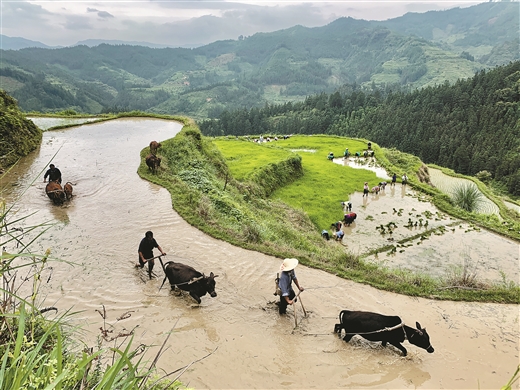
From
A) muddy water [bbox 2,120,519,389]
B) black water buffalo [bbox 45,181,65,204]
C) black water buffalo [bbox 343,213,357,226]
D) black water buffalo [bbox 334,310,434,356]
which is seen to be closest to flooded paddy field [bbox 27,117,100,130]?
black water buffalo [bbox 45,181,65,204]

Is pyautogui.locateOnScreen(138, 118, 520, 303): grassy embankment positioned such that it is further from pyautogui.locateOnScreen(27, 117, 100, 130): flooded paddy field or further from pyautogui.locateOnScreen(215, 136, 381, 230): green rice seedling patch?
pyautogui.locateOnScreen(27, 117, 100, 130): flooded paddy field

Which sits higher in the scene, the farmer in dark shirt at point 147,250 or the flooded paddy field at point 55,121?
the flooded paddy field at point 55,121

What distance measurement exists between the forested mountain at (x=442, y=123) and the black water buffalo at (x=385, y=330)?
5695 centimetres

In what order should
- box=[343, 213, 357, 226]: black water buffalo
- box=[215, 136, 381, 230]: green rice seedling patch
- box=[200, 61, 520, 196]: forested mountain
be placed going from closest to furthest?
box=[343, 213, 357, 226]: black water buffalo < box=[215, 136, 381, 230]: green rice seedling patch < box=[200, 61, 520, 196]: forested mountain

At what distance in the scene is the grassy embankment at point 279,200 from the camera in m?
11.1

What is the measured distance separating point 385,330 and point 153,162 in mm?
13578

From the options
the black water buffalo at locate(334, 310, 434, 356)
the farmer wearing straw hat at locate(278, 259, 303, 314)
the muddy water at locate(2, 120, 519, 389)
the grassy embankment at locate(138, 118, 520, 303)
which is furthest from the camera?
the grassy embankment at locate(138, 118, 520, 303)

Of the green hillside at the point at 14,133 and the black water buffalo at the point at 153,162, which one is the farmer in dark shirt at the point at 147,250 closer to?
the black water buffalo at the point at 153,162

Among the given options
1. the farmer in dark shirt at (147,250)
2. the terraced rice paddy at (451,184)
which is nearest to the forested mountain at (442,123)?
the terraced rice paddy at (451,184)

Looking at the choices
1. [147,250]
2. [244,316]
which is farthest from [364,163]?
[244,316]

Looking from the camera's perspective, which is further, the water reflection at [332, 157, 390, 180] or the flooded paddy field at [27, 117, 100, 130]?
the water reflection at [332, 157, 390, 180]

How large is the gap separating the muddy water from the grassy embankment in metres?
0.62

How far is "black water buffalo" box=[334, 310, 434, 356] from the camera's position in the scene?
7336 mm

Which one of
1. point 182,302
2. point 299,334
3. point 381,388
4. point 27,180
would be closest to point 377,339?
point 381,388
